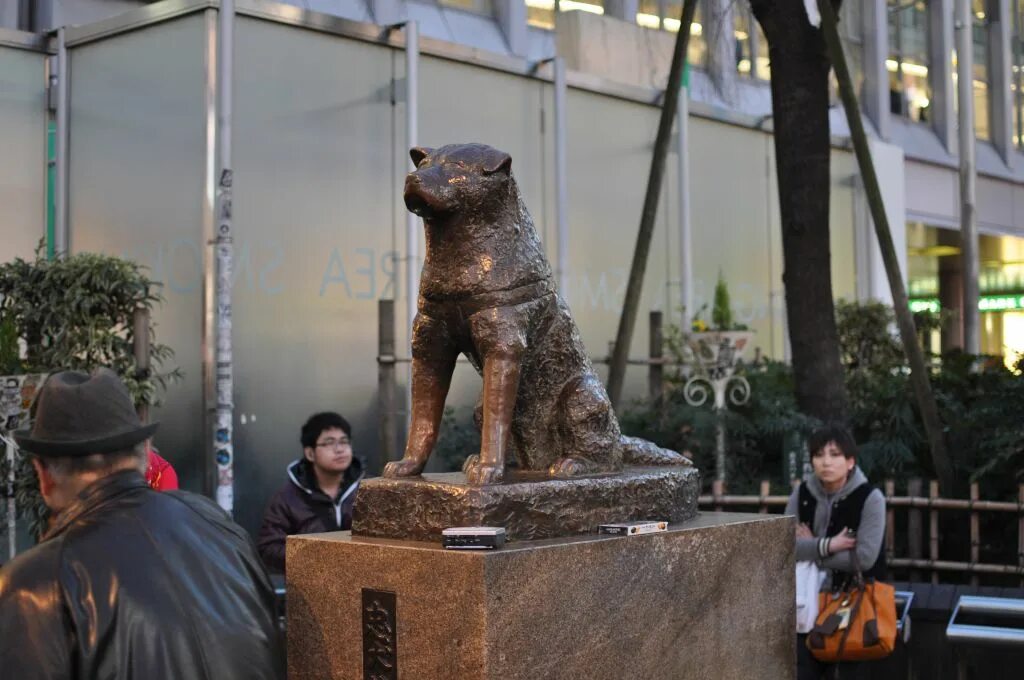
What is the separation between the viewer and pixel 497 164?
3.78 metres

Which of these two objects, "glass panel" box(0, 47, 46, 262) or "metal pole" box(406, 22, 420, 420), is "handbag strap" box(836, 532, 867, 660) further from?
"glass panel" box(0, 47, 46, 262)

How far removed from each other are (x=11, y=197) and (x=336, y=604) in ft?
28.6

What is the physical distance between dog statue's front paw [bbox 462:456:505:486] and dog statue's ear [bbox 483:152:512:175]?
0.83 meters

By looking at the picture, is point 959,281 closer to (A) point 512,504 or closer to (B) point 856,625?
(B) point 856,625

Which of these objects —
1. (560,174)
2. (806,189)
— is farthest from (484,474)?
(560,174)

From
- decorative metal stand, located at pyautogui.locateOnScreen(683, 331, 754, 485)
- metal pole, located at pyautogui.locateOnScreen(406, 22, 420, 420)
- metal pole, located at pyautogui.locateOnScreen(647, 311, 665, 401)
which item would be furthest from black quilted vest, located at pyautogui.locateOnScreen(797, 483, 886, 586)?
metal pole, located at pyautogui.locateOnScreen(647, 311, 665, 401)

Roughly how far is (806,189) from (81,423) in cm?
768

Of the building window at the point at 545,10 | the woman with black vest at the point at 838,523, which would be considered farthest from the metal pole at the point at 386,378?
the building window at the point at 545,10

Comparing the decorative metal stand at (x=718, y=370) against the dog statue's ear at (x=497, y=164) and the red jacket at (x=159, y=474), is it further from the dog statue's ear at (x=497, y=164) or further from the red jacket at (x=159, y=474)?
the dog statue's ear at (x=497, y=164)

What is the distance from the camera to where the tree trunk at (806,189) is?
9766 millimetres

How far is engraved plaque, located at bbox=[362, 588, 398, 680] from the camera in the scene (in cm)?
357

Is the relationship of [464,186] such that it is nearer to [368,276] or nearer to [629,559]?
[629,559]

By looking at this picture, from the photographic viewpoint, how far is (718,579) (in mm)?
4148

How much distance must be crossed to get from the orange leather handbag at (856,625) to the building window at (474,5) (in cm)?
969
